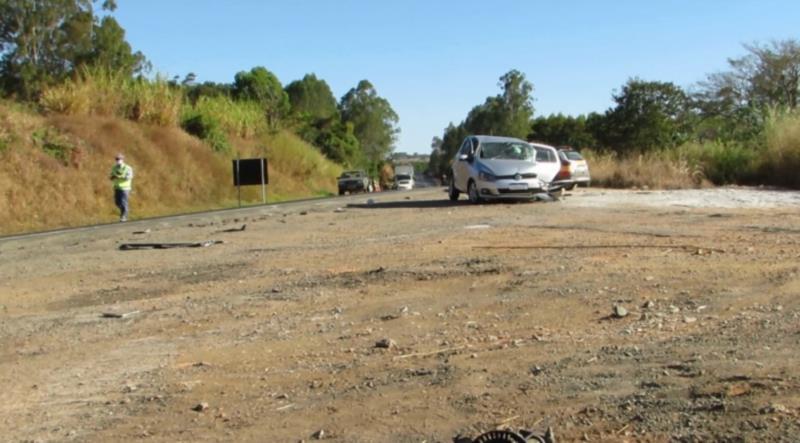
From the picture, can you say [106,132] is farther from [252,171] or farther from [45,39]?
[45,39]

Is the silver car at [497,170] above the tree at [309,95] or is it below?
below

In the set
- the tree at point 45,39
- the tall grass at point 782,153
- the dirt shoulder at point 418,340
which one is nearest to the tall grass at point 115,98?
the tree at point 45,39

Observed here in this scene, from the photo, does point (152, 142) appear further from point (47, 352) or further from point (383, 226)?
point (47, 352)

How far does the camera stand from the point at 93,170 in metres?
32.9

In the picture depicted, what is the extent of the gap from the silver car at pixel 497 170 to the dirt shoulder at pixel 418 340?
7.46 meters

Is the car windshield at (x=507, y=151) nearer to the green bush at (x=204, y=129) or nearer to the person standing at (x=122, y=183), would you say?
the person standing at (x=122, y=183)

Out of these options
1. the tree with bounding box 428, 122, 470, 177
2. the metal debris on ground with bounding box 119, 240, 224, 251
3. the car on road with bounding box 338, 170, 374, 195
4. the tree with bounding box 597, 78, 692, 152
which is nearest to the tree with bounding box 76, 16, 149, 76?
the car on road with bounding box 338, 170, 374, 195

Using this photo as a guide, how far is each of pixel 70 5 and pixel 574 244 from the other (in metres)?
49.7

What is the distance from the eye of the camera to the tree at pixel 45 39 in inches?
2028

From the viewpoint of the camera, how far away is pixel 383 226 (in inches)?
582

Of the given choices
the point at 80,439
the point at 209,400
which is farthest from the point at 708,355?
the point at 80,439

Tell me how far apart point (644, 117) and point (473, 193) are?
24.0m

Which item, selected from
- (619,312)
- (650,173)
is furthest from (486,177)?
(619,312)

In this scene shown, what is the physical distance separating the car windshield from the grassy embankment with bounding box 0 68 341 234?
1426 cm
